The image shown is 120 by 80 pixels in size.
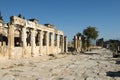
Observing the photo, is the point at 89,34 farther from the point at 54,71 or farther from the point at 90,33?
the point at 54,71

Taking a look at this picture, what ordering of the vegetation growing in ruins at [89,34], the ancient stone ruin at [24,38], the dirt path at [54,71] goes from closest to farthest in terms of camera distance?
1. the dirt path at [54,71]
2. the ancient stone ruin at [24,38]
3. the vegetation growing in ruins at [89,34]

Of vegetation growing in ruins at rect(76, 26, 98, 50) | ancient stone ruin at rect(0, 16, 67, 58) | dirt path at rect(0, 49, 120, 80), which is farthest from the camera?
vegetation growing in ruins at rect(76, 26, 98, 50)

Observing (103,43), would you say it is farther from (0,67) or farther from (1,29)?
(0,67)

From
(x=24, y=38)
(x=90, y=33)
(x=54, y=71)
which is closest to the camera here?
(x=54, y=71)

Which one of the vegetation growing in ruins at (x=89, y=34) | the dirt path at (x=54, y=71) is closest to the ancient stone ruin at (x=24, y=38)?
the dirt path at (x=54, y=71)

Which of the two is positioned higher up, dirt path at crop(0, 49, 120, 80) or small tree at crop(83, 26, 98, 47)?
small tree at crop(83, 26, 98, 47)

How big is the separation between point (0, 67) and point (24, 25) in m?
8.52

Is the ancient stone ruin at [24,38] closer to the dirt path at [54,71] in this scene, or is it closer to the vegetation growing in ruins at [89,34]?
the dirt path at [54,71]

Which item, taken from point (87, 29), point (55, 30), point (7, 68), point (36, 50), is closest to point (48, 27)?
point (55, 30)

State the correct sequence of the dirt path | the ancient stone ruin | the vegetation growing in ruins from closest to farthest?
the dirt path
the ancient stone ruin
the vegetation growing in ruins

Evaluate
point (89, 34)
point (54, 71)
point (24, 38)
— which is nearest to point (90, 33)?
point (89, 34)

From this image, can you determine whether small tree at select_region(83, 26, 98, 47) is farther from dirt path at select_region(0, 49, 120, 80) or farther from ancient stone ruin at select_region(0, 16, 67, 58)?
dirt path at select_region(0, 49, 120, 80)

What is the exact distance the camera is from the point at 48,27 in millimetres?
30531

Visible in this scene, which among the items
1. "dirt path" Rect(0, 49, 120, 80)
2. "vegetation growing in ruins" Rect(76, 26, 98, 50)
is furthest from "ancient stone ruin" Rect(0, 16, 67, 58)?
"vegetation growing in ruins" Rect(76, 26, 98, 50)
